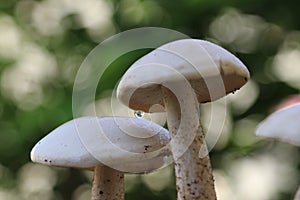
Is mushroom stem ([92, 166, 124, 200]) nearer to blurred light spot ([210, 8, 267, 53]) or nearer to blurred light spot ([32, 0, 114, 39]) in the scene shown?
blurred light spot ([210, 8, 267, 53])

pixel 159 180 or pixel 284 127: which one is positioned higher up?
pixel 284 127

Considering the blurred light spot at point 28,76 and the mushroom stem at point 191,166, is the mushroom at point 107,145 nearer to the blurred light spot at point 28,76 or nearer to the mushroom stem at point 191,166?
the mushroom stem at point 191,166

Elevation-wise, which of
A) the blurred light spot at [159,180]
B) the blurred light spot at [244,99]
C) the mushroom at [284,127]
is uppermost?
the mushroom at [284,127]

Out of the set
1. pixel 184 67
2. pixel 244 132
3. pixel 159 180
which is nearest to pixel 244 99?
pixel 244 132

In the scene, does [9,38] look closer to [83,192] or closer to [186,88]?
[83,192]

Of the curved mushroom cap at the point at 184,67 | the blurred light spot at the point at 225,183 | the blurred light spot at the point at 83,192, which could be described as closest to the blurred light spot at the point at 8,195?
the blurred light spot at the point at 83,192

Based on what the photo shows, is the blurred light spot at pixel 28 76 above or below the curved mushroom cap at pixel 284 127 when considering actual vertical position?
below

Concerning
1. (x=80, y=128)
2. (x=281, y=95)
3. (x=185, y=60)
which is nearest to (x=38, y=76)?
(x=281, y=95)

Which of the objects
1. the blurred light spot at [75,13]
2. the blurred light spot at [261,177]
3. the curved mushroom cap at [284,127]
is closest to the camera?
the curved mushroom cap at [284,127]
